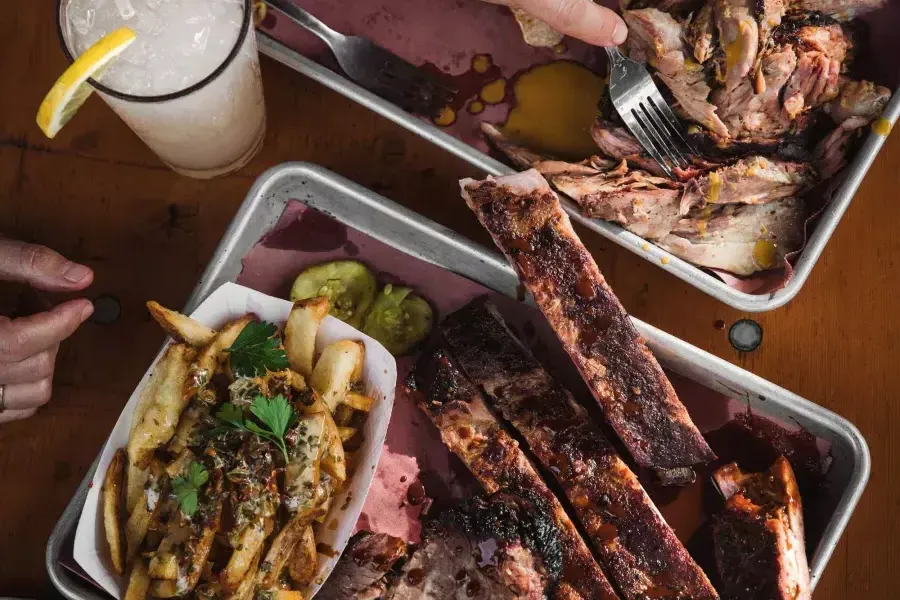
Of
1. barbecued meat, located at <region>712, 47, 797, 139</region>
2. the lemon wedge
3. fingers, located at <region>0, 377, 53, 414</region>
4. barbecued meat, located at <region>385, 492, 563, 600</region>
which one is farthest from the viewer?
barbecued meat, located at <region>712, 47, 797, 139</region>

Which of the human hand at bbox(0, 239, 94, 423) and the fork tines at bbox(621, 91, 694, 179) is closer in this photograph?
the human hand at bbox(0, 239, 94, 423)

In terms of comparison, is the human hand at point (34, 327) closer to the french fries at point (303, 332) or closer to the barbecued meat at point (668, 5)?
the french fries at point (303, 332)

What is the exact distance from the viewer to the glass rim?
2590mm

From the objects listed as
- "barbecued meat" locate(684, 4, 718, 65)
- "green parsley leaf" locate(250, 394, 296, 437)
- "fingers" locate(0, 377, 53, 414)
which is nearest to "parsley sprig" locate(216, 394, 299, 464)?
"green parsley leaf" locate(250, 394, 296, 437)

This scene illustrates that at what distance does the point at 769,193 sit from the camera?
3.38 m

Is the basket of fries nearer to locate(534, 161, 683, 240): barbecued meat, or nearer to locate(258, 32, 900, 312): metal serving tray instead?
locate(258, 32, 900, 312): metal serving tray

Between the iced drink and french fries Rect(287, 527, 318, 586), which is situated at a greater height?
the iced drink

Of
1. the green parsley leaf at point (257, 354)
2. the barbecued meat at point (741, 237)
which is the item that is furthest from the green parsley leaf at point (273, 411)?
the barbecued meat at point (741, 237)

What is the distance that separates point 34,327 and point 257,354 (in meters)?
0.94

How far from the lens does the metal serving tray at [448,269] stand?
10.8 feet

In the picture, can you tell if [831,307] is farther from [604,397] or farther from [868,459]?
[604,397]

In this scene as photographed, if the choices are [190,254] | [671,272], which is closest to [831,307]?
[671,272]

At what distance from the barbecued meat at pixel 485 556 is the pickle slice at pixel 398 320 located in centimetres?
77

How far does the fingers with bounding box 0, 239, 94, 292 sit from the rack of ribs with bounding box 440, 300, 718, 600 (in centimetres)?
154
